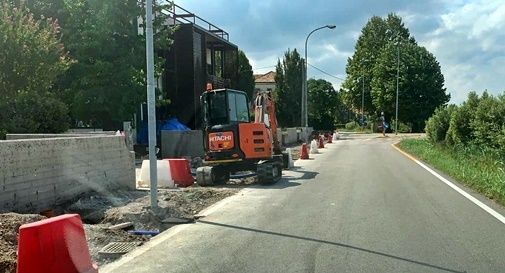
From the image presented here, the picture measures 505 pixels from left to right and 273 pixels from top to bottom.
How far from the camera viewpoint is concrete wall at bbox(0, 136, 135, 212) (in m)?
9.67

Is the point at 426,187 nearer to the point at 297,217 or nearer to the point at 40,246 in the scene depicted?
the point at 297,217

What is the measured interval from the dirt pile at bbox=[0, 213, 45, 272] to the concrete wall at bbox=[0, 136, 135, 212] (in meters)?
1.38

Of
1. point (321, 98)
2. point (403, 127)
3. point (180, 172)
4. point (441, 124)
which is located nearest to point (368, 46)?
point (321, 98)

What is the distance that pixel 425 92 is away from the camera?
74.1m

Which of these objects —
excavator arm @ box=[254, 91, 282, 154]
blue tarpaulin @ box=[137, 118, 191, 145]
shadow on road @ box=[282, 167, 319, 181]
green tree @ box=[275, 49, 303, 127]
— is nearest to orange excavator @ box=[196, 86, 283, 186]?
shadow on road @ box=[282, 167, 319, 181]

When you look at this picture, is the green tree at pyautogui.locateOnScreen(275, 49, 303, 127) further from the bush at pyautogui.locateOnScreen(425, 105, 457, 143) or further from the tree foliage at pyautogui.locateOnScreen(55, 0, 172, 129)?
the tree foliage at pyautogui.locateOnScreen(55, 0, 172, 129)

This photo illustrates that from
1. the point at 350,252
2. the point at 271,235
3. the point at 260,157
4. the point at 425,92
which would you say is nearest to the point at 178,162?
the point at 260,157

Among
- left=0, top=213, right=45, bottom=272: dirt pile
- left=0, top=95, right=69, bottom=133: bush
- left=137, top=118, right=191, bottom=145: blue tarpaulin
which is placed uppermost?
left=0, top=95, right=69, bottom=133: bush

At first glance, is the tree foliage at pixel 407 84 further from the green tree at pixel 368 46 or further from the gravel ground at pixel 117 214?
the gravel ground at pixel 117 214

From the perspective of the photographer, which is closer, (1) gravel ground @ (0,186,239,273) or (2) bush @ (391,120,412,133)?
(1) gravel ground @ (0,186,239,273)

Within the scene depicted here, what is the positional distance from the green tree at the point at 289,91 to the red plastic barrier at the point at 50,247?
218 ft

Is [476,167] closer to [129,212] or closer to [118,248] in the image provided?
[129,212]

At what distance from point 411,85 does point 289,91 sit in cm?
1616

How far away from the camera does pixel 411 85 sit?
74188 mm
